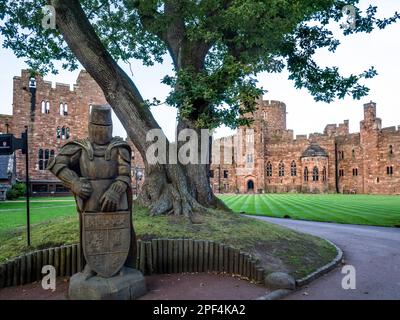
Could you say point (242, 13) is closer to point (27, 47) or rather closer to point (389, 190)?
point (27, 47)

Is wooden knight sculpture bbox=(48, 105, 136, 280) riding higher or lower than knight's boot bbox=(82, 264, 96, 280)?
higher

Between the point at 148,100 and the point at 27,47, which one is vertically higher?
the point at 27,47

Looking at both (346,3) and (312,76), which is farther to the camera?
(312,76)

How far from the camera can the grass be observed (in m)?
7.91

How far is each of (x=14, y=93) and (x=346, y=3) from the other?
37.0 meters

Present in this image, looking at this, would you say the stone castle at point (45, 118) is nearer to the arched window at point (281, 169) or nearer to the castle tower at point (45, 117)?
the castle tower at point (45, 117)

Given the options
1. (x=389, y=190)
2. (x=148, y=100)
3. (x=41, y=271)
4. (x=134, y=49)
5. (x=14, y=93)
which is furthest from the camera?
(x=389, y=190)

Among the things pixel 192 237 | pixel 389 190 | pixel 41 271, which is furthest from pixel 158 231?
pixel 389 190

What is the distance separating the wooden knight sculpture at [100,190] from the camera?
577cm

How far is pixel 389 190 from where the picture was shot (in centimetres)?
4947

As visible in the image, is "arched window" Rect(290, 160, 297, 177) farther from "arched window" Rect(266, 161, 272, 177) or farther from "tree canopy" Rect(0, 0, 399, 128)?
"tree canopy" Rect(0, 0, 399, 128)

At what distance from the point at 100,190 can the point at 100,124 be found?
3.90ft

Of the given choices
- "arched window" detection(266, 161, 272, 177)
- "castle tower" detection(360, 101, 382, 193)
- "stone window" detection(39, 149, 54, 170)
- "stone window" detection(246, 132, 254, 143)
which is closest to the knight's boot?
"stone window" detection(39, 149, 54, 170)

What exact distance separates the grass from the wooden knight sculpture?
266 cm
